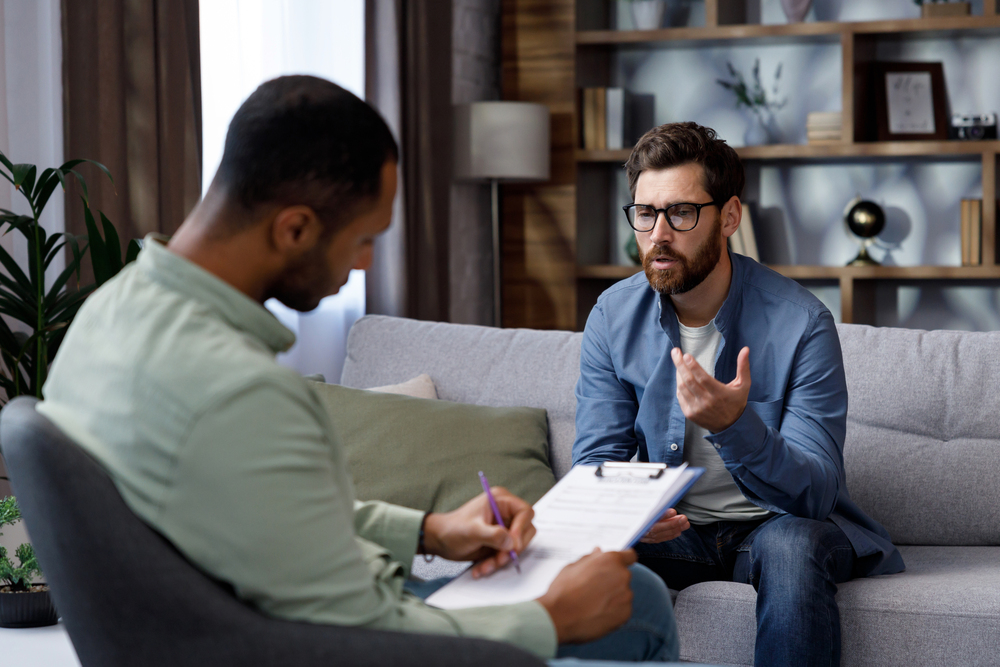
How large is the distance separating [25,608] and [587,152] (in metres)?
2.73

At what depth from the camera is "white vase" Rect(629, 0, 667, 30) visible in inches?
153

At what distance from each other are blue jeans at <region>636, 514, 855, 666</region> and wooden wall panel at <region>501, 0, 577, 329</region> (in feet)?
7.34

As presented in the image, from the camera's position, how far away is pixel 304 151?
833mm

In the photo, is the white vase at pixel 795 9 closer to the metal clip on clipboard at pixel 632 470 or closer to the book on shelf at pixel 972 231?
the book on shelf at pixel 972 231

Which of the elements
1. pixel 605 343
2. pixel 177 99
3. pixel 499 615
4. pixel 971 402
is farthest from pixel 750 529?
pixel 177 99

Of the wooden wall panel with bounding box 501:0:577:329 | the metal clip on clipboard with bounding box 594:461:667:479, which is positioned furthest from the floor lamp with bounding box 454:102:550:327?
the metal clip on clipboard with bounding box 594:461:667:479

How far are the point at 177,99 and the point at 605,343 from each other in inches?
49.9

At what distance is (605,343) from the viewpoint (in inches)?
75.4

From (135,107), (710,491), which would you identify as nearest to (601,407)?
(710,491)

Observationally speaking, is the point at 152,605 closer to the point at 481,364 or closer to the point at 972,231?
the point at 481,364

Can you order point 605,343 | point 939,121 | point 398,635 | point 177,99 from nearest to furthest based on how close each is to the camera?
point 398,635
point 605,343
point 177,99
point 939,121

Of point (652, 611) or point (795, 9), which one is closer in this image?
point (652, 611)

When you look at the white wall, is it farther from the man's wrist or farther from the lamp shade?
the lamp shade

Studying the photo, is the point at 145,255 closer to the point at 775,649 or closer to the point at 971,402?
the point at 775,649
